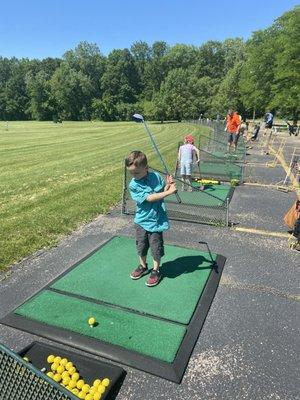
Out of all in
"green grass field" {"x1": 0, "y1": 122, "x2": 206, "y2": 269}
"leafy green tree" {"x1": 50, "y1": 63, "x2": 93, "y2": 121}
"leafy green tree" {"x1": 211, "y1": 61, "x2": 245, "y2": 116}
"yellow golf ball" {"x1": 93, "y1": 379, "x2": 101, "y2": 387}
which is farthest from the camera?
"leafy green tree" {"x1": 50, "y1": 63, "x2": 93, "y2": 121}

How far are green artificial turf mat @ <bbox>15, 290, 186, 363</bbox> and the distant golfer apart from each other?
990 millimetres

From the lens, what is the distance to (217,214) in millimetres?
9477

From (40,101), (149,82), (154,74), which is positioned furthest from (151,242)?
(154,74)

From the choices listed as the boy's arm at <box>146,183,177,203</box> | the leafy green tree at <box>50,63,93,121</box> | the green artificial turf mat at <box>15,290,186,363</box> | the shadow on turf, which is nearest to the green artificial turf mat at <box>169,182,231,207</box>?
the shadow on turf

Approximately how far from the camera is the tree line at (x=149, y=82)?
57.8 m

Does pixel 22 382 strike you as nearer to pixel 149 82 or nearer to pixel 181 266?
pixel 181 266

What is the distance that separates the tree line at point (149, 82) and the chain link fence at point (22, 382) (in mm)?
42879

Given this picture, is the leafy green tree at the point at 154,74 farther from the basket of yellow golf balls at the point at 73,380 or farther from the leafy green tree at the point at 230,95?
the basket of yellow golf balls at the point at 73,380

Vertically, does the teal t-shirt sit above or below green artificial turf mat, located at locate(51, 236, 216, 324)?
above

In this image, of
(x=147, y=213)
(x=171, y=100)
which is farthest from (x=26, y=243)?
(x=171, y=100)

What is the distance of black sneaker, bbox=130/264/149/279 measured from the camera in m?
6.20

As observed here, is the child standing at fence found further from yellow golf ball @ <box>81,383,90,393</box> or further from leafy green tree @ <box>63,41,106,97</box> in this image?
leafy green tree @ <box>63,41,106,97</box>

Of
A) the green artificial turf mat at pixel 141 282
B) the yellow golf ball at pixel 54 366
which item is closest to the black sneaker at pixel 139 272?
the green artificial turf mat at pixel 141 282

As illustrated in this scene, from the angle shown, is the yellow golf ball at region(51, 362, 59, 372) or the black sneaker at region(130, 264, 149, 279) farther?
the black sneaker at region(130, 264, 149, 279)
